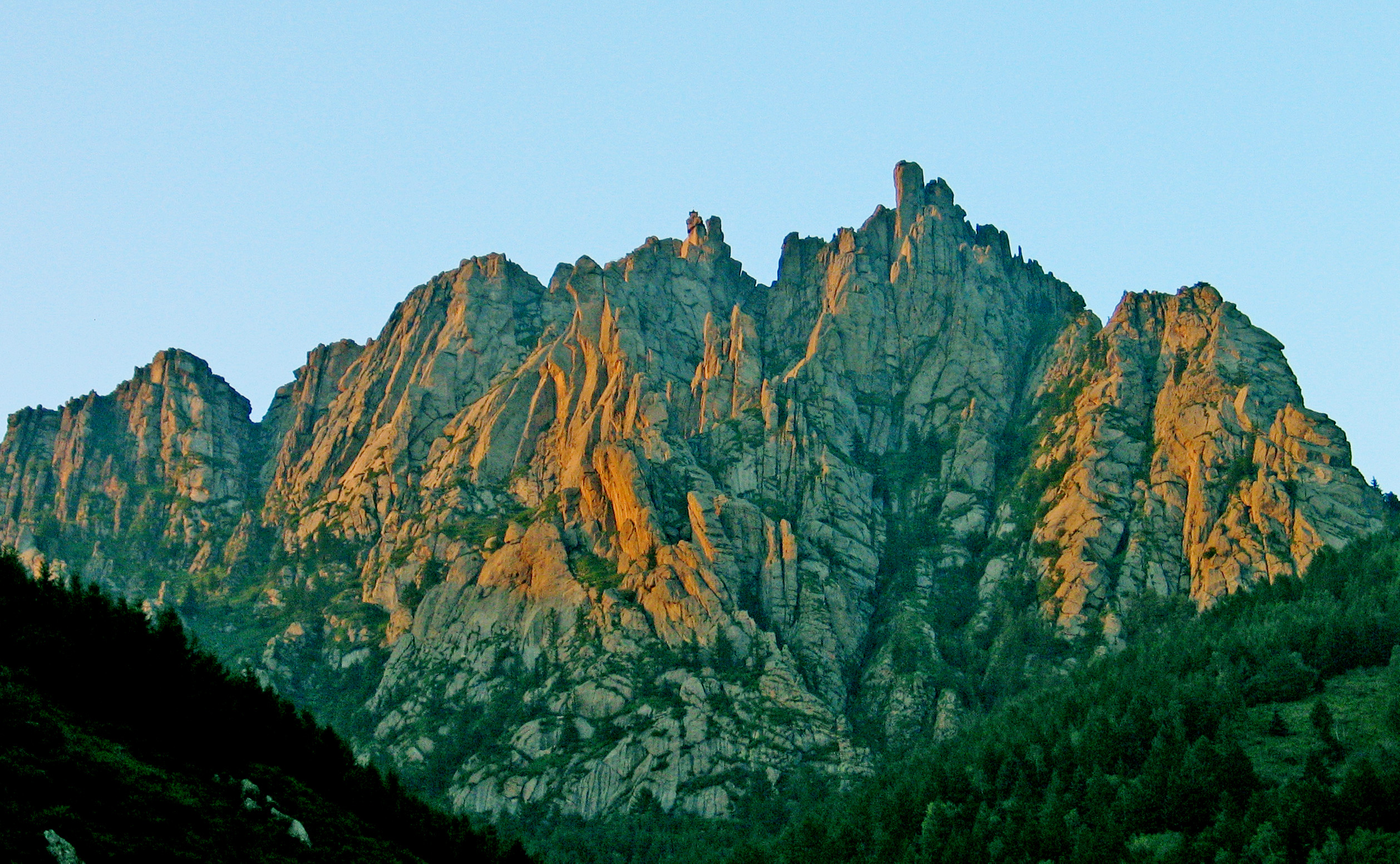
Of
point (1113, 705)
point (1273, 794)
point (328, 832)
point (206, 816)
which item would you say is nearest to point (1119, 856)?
point (1273, 794)

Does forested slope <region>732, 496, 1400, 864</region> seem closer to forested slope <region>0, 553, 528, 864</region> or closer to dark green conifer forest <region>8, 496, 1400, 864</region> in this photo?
dark green conifer forest <region>8, 496, 1400, 864</region>

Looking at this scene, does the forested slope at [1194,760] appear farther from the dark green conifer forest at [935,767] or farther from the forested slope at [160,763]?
the forested slope at [160,763]

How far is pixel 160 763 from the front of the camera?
306 ft

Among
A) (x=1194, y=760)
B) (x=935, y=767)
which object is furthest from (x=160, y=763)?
(x=1194, y=760)

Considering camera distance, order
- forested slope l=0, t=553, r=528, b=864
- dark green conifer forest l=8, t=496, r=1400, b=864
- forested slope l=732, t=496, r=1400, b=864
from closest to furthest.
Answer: forested slope l=0, t=553, r=528, b=864 → dark green conifer forest l=8, t=496, r=1400, b=864 → forested slope l=732, t=496, r=1400, b=864

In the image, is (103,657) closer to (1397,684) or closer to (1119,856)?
(1119,856)

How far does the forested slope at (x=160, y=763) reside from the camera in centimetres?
7519

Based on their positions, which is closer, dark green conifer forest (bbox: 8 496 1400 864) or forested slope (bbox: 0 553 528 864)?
Answer: forested slope (bbox: 0 553 528 864)

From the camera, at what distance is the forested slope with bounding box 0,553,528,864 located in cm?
7519

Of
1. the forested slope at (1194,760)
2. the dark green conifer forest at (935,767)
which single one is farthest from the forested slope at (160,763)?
the forested slope at (1194,760)

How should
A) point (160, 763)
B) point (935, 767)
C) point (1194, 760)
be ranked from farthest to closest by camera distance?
point (935, 767), point (1194, 760), point (160, 763)

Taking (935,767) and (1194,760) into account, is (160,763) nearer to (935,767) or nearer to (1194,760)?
(935,767)

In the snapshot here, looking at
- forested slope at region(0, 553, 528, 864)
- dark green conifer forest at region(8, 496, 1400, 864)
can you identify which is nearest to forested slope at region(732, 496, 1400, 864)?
dark green conifer forest at region(8, 496, 1400, 864)

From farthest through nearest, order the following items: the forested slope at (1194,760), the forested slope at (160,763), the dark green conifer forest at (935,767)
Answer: the forested slope at (1194,760)
the dark green conifer forest at (935,767)
the forested slope at (160,763)
